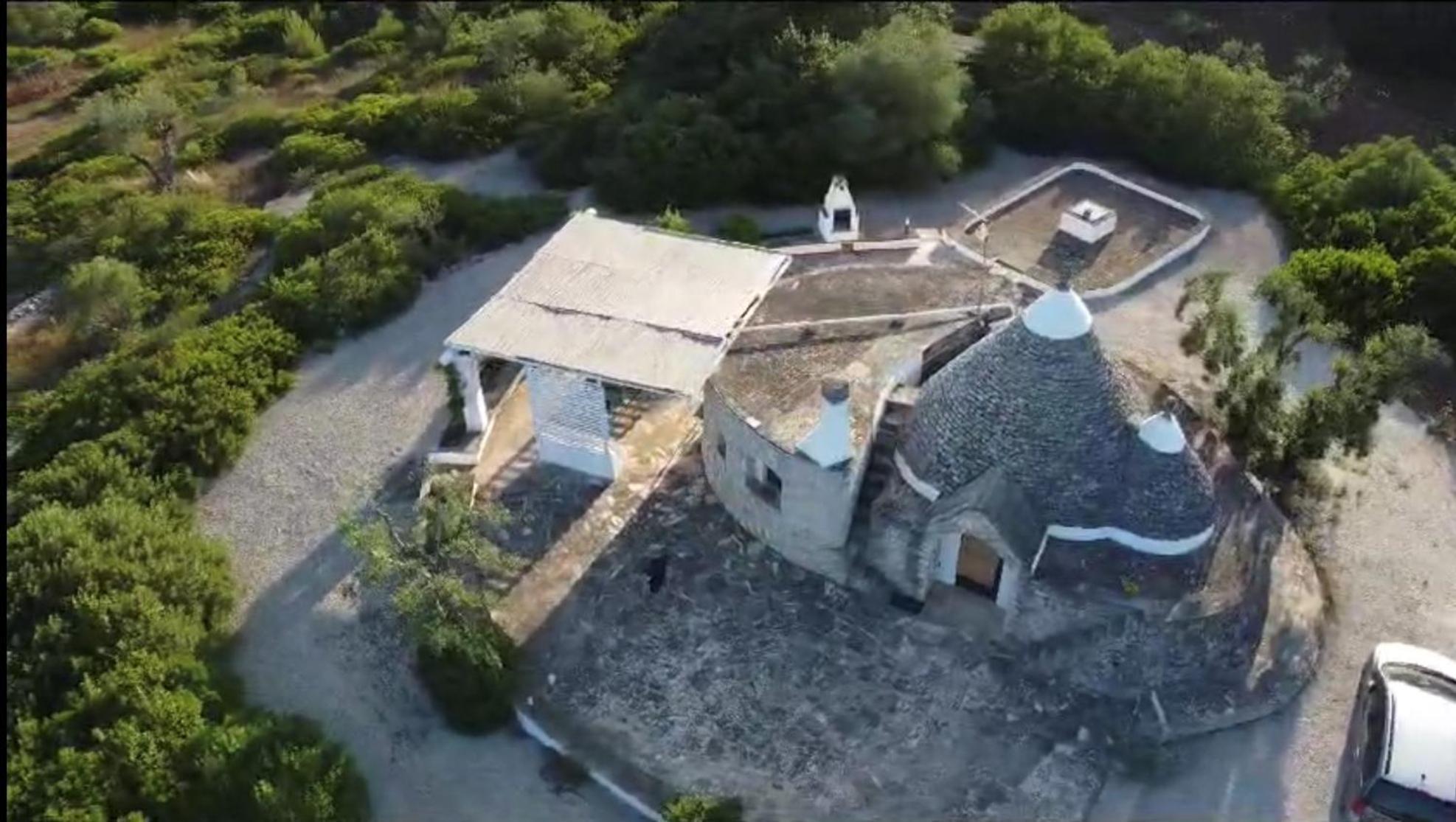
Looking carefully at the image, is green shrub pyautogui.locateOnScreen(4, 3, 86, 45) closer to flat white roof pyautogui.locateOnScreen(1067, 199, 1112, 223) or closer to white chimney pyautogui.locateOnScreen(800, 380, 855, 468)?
flat white roof pyautogui.locateOnScreen(1067, 199, 1112, 223)

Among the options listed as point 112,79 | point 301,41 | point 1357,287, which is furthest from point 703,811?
point 112,79

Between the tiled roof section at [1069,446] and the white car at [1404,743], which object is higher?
the tiled roof section at [1069,446]

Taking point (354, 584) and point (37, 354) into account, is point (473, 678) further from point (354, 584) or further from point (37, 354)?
point (37, 354)

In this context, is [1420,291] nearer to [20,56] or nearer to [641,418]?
[641,418]

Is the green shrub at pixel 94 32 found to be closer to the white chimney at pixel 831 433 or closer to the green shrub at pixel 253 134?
the green shrub at pixel 253 134

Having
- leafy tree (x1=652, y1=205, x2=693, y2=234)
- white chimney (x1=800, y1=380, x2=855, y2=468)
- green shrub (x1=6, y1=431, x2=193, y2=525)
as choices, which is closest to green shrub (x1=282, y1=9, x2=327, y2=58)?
leafy tree (x1=652, y1=205, x2=693, y2=234)

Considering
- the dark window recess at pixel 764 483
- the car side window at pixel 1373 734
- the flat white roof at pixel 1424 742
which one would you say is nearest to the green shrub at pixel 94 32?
the dark window recess at pixel 764 483
